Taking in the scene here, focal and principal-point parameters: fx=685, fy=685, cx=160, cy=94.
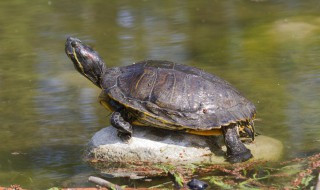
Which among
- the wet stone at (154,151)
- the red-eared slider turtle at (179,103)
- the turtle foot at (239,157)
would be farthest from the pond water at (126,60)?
the red-eared slider turtle at (179,103)

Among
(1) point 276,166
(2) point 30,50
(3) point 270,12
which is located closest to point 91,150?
(1) point 276,166

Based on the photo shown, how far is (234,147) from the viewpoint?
19.1 ft

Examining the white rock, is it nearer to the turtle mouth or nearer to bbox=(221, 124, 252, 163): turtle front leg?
bbox=(221, 124, 252, 163): turtle front leg

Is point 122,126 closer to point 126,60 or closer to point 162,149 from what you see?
point 162,149

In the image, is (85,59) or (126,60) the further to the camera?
(126,60)

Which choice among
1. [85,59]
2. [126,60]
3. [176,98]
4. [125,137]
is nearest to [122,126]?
[125,137]

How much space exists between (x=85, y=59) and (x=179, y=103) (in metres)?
1.06

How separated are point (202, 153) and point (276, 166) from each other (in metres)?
0.64

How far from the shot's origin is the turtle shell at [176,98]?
579 centimetres

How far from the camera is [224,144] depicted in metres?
6.08

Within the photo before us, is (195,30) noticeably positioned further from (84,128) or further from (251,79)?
(84,128)

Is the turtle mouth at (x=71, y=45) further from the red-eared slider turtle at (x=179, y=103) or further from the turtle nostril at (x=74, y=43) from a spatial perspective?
the red-eared slider turtle at (x=179, y=103)

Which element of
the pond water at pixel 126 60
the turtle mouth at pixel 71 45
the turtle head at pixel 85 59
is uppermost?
the turtle mouth at pixel 71 45

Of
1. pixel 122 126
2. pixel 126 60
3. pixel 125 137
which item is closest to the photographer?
pixel 122 126
